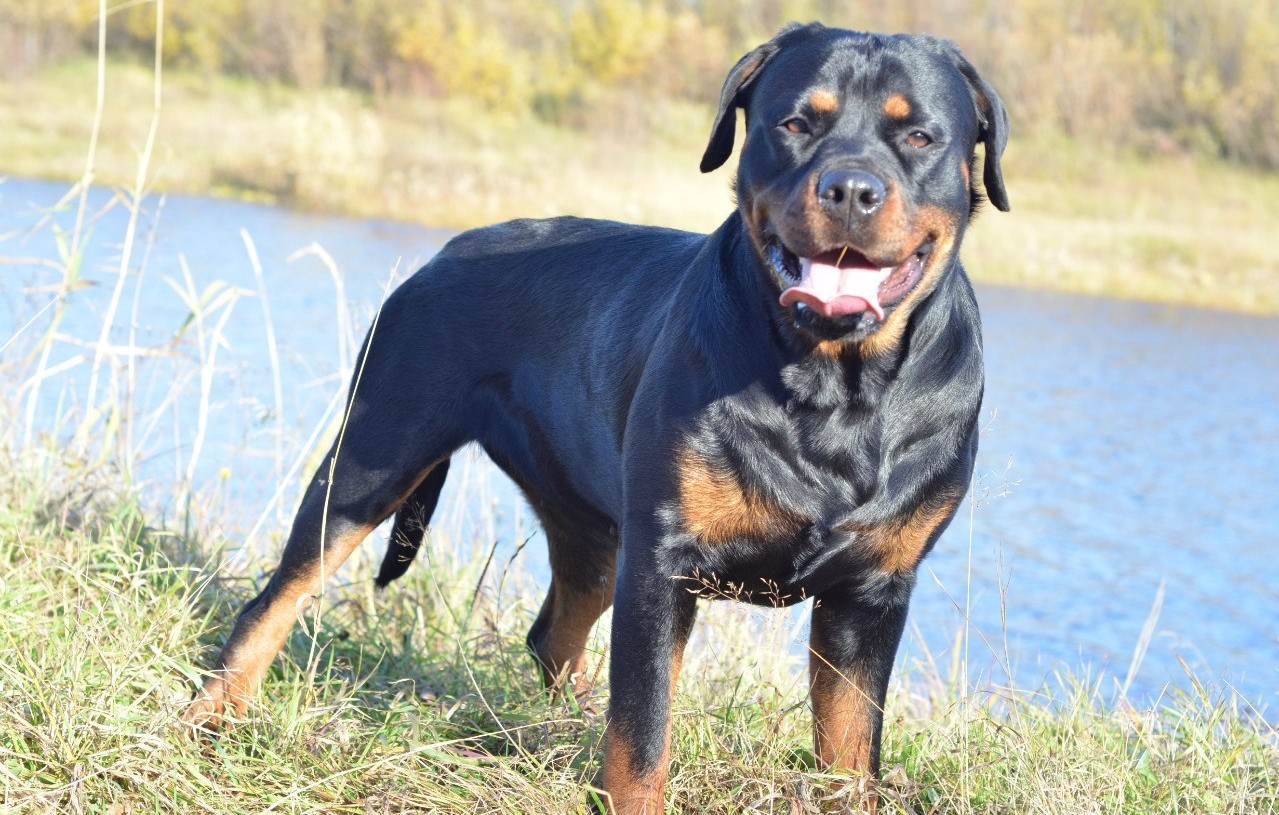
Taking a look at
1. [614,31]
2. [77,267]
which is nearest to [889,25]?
[614,31]

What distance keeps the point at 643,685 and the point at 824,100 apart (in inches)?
48.2

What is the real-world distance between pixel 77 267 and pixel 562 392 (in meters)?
1.77

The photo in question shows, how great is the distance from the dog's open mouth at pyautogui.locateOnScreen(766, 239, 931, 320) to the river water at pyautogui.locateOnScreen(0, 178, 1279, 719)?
0.68 metres

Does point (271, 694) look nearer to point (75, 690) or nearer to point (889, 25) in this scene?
point (75, 690)

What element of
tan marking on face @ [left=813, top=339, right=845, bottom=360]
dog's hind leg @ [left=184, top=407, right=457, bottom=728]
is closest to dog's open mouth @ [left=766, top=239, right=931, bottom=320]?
tan marking on face @ [left=813, top=339, right=845, bottom=360]

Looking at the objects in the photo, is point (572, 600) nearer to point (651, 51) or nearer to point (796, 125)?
point (796, 125)

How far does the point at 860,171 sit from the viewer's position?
257 cm

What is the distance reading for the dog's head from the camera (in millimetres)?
2592

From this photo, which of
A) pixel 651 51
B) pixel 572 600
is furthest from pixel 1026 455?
pixel 651 51

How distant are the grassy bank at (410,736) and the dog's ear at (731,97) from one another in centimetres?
127

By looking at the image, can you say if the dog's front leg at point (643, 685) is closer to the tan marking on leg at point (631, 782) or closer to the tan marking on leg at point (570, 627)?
the tan marking on leg at point (631, 782)

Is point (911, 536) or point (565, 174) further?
point (565, 174)

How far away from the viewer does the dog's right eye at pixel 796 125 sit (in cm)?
279

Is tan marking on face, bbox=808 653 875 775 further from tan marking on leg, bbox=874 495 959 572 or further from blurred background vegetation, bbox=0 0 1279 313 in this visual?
blurred background vegetation, bbox=0 0 1279 313
